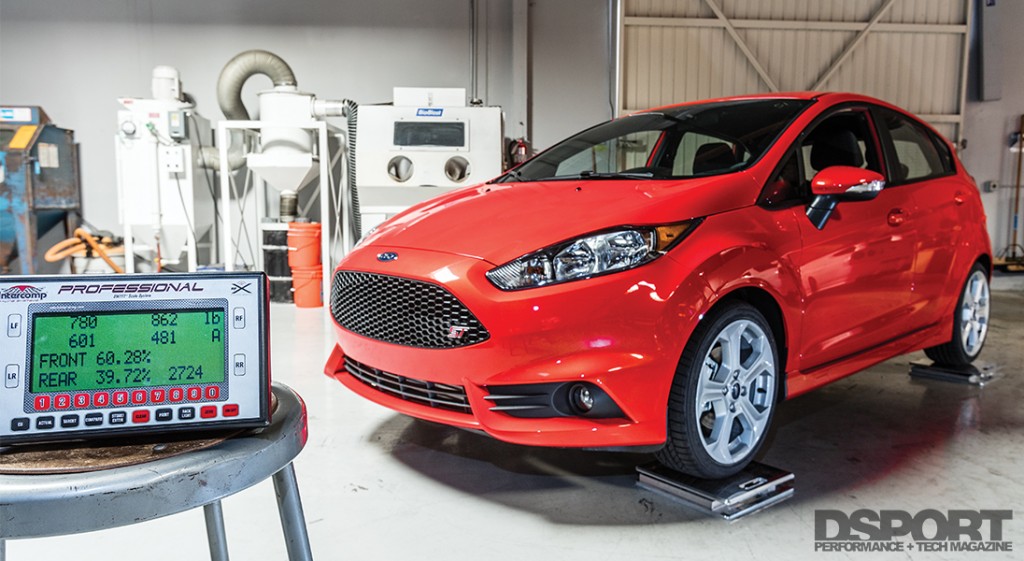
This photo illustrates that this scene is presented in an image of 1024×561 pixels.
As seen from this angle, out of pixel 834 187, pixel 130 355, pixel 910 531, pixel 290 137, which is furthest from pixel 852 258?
pixel 290 137

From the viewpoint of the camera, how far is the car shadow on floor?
218 centimetres

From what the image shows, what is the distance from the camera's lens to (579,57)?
7359mm

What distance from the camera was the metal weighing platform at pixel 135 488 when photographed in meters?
0.71

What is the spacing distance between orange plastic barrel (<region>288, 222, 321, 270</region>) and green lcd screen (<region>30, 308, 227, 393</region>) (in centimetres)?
505

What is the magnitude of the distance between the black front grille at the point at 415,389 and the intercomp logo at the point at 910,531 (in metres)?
1.01

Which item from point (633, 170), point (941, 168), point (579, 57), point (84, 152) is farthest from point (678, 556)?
point (84, 152)

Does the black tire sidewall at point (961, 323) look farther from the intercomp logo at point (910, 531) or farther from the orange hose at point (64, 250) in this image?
the orange hose at point (64, 250)

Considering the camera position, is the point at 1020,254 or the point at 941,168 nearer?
the point at 941,168

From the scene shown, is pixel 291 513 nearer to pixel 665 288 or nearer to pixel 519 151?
pixel 665 288

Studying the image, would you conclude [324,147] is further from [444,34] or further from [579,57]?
[579,57]

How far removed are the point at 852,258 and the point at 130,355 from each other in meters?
2.34

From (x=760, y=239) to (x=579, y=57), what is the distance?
554cm

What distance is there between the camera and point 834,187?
2.38 metres

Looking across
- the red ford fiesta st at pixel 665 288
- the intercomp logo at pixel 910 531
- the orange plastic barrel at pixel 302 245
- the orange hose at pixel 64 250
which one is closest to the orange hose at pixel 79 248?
the orange hose at pixel 64 250
